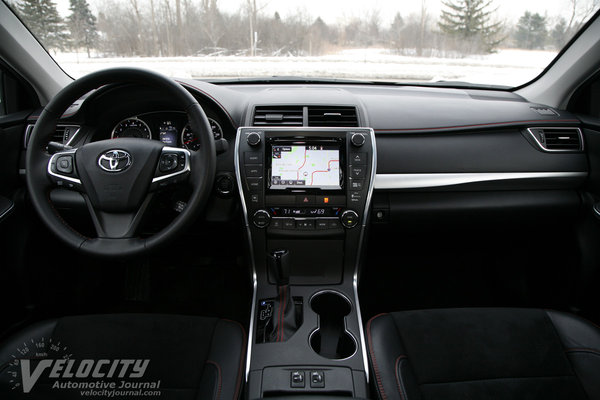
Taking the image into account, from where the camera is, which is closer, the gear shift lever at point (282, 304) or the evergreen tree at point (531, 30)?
the gear shift lever at point (282, 304)

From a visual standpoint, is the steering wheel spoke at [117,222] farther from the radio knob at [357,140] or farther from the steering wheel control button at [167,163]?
the radio knob at [357,140]

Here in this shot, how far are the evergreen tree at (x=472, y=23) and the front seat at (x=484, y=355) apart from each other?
146cm

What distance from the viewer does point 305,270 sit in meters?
1.96

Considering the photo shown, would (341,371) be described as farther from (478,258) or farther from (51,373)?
(478,258)

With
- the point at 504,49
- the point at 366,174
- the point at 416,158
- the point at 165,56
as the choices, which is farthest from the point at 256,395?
the point at 504,49

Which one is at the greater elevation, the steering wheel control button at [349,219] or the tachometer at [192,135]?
the tachometer at [192,135]

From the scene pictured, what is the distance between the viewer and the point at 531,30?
2.21m

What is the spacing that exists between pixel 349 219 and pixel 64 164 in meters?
1.20

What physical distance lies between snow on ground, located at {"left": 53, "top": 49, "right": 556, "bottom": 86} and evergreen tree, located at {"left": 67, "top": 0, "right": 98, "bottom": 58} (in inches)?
3.1

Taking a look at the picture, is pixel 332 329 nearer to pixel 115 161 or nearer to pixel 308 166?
pixel 308 166

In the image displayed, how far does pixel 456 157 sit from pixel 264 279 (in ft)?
3.75

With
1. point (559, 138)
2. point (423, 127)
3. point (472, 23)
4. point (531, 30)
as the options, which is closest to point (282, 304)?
point (423, 127)

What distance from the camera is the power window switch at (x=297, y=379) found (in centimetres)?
140

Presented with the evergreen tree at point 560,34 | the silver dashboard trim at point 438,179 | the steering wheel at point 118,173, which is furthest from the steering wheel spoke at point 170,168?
the evergreen tree at point 560,34
